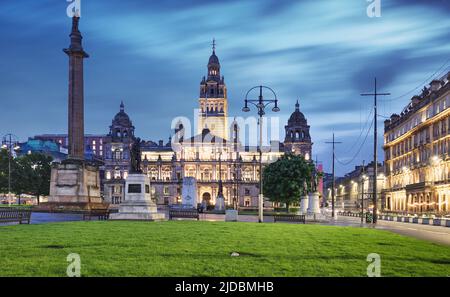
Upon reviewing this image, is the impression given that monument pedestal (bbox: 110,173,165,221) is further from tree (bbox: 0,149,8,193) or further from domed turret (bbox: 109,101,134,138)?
domed turret (bbox: 109,101,134,138)

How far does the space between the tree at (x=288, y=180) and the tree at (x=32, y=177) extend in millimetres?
41558

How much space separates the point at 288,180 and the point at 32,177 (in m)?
46.3

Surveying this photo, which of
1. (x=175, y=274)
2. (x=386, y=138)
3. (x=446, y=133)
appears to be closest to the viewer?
(x=175, y=274)

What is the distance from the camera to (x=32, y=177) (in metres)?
80.7

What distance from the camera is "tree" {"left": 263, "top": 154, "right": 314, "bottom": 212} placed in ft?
221

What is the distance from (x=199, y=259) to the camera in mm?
11422

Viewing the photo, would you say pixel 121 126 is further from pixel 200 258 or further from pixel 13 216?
pixel 200 258

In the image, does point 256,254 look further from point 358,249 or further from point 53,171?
point 53,171

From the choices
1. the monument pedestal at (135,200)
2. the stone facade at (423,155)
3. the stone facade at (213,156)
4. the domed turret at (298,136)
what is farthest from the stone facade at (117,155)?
the monument pedestal at (135,200)

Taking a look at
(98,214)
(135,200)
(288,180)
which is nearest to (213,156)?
(288,180)

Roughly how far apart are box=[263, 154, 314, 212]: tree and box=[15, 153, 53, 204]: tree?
136 ft
